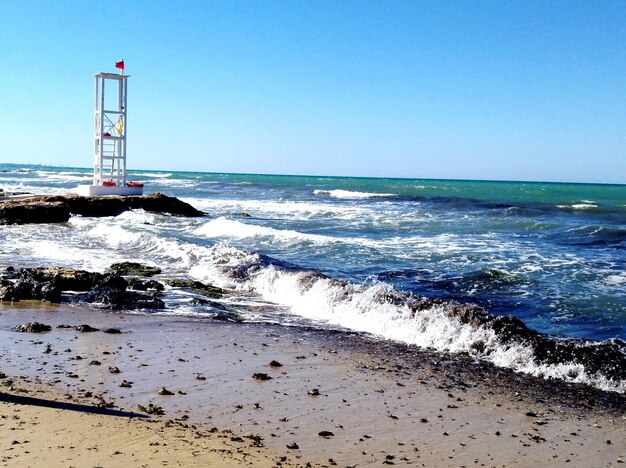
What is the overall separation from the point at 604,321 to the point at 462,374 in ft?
13.0

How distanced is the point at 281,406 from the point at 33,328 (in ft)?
13.2

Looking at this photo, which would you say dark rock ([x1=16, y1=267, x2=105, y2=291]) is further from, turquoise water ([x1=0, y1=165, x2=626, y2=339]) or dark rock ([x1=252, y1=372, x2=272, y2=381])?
dark rock ([x1=252, y1=372, x2=272, y2=381])

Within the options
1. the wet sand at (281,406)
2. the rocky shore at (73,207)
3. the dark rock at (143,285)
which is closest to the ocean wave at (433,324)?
the wet sand at (281,406)

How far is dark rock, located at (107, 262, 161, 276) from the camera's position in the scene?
42.8 feet

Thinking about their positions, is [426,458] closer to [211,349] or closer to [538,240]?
[211,349]

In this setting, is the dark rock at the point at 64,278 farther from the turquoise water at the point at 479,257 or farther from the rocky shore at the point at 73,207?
the rocky shore at the point at 73,207

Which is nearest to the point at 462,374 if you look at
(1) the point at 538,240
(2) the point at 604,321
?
→ (2) the point at 604,321

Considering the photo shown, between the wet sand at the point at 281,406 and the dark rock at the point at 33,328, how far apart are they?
0.58 feet

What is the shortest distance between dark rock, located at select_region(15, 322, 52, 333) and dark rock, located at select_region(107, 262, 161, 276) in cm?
479

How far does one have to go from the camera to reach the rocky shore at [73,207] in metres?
22.5

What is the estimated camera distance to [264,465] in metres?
4.31

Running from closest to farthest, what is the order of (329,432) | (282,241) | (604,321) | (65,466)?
(65,466) → (329,432) → (604,321) → (282,241)

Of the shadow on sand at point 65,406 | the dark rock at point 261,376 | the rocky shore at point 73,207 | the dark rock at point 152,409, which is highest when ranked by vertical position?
the rocky shore at point 73,207

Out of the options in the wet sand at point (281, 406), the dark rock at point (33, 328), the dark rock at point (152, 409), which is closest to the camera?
the wet sand at point (281, 406)
